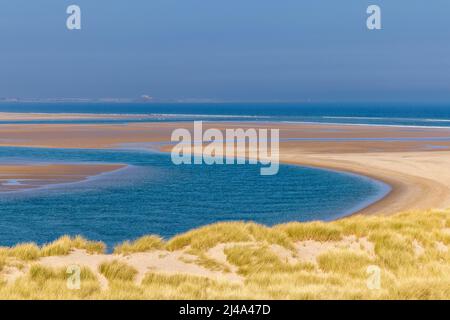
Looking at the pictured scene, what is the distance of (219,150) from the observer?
4816 cm

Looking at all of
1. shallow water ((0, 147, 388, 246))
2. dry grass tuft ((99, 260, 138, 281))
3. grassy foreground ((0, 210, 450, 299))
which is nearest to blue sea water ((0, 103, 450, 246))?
shallow water ((0, 147, 388, 246))

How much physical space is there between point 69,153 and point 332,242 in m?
34.0

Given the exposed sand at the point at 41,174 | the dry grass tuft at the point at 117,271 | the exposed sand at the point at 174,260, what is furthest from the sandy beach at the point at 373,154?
the dry grass tuft at the point at 117,271

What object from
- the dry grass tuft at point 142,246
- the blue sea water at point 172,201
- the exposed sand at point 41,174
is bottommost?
the blue sea water at point 172,201

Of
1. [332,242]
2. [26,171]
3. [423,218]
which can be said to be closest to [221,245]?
[332,242]

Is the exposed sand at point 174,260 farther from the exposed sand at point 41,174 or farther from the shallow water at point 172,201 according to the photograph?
the exposed sand at point 41,174

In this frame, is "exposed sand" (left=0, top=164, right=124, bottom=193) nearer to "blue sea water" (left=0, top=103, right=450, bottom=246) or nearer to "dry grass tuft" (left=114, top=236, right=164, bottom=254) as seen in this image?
"blue sea water" (left=0, top=103, right=450, bottom=246)

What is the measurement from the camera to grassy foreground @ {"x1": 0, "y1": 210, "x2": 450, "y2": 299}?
32.1 ft

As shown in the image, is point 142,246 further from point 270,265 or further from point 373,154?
point 373,154

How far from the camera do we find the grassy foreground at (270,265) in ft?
32.1

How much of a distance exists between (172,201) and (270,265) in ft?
46.2

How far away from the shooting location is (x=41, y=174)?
109 feet

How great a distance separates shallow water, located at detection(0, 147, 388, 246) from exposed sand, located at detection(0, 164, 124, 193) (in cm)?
111

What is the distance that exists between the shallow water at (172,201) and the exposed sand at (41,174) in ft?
3.66
